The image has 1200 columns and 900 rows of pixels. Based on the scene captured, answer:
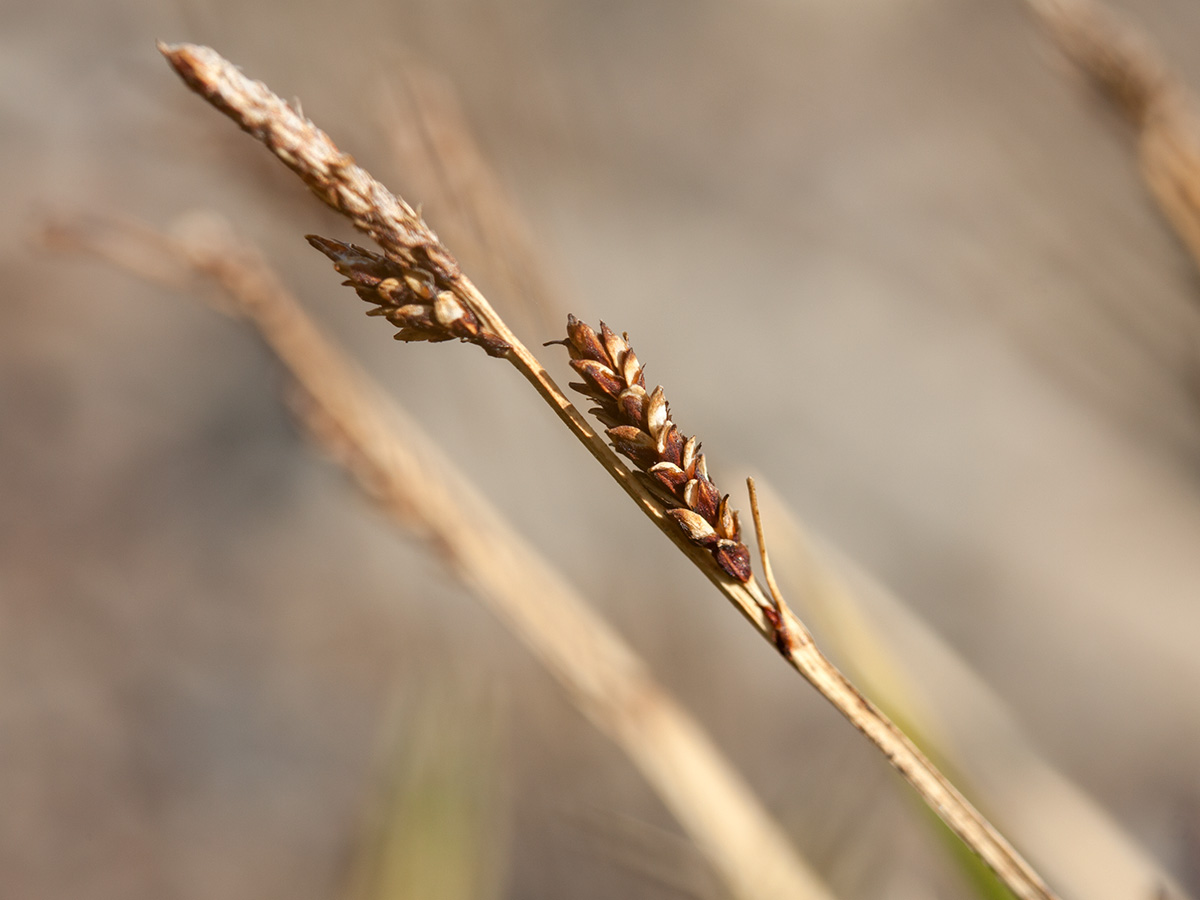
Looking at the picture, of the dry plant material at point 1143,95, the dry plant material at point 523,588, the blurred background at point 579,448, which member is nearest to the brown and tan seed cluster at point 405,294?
the dry plant material at point 523,588

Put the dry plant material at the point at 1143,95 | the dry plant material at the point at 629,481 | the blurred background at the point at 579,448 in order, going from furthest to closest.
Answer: the blurred background at the point at 579,448 < the dry plant material at the point at 1143,95 < the dry plant material at the point at 629,481

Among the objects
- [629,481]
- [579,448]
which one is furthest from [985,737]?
[579,448]

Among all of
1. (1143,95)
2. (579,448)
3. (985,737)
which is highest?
(579,448)

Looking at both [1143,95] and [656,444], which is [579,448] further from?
[656,444]

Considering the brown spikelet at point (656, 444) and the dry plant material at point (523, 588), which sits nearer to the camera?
the brown spikelet at point (656, 444)

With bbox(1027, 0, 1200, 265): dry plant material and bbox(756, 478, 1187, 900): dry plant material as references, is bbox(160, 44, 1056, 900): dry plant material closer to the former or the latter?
bbox(756, 478, 1187, 900): dry plant material

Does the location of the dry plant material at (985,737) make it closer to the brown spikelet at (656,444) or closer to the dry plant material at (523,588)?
the dry plant material at (523,588)
